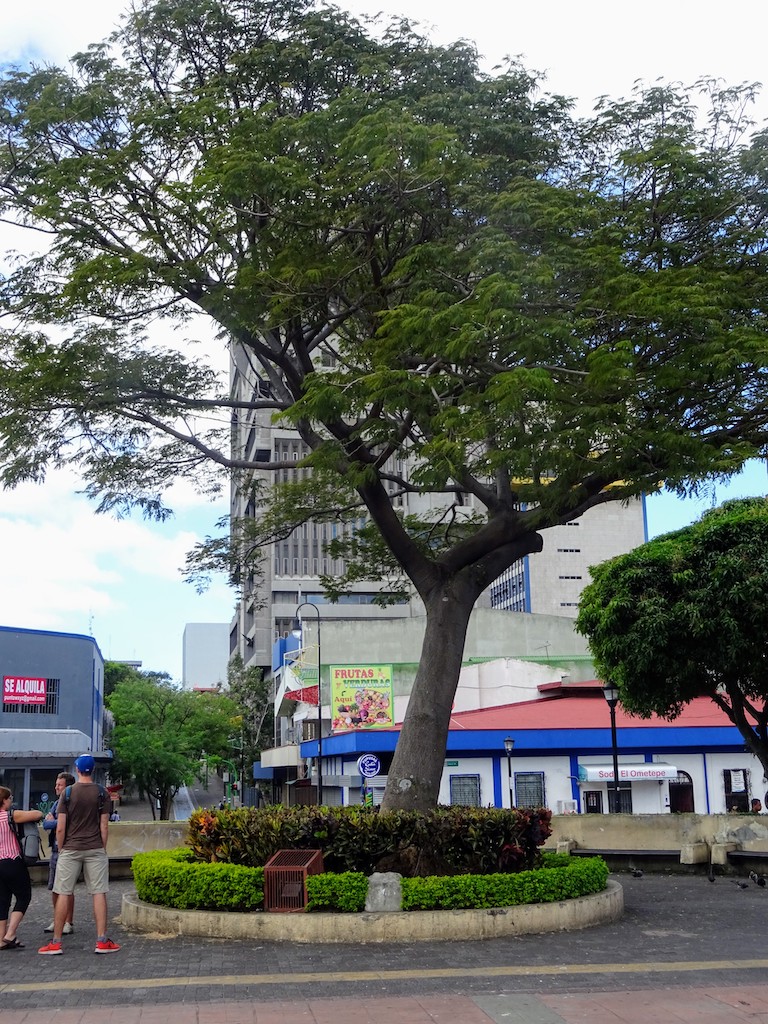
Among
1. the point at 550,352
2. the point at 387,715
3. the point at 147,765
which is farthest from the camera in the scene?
the point at 147,765

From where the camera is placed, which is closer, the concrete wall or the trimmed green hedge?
the trimmed green hedge

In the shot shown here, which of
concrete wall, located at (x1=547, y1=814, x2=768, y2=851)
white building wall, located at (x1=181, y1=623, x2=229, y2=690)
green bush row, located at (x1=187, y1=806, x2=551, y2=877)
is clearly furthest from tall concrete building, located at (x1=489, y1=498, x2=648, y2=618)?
white building wall, located at (x1=181, y1=623, x2=229, y2=690)

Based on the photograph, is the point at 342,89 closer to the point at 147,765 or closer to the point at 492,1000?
the point at 492,1000

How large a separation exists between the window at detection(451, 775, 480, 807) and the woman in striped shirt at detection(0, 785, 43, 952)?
2388 cm

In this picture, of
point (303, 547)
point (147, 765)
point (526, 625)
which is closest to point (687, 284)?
point (526, 625)

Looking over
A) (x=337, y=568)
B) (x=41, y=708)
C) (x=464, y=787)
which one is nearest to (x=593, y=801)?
(x=464, y=787)

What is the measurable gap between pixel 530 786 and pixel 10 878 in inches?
1001

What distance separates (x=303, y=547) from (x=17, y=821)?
2607 inches

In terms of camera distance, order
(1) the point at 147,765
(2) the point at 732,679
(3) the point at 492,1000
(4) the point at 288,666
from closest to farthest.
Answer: (3) the point at 492,1000, (2) the point at 732,679, (4) the point at 288,666, (1) the point at 147,765

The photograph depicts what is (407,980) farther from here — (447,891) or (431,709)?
(431,709)

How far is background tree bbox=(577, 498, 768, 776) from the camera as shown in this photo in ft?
65.8

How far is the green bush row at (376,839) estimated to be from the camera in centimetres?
Result: 1247

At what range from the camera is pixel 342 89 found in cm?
1550

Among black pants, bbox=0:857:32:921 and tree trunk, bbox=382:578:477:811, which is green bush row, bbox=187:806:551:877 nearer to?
tree trunk, bbox=382:578:477:811
